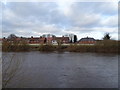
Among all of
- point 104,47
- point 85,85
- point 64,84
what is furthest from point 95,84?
point 104,47

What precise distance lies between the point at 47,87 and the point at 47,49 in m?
21.1

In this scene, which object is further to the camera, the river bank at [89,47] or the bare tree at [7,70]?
the river bank at [89,47]

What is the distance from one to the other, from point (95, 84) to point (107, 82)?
635 millimetres

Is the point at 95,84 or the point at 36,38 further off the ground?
the point at 36,38

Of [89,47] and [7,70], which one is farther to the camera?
[89,47]

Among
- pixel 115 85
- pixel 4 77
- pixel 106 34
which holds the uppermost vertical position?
pixel 106 34

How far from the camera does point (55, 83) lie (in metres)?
5.98

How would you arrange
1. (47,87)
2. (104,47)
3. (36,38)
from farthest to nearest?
(36,38)
(104,47)
(47,87)

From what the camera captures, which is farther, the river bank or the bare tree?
the river bank

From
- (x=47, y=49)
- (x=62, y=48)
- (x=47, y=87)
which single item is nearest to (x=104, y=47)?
(x=62, y=48)

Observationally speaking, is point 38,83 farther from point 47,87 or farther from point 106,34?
point 106,34

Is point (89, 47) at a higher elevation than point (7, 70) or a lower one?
lower

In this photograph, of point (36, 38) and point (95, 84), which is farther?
point (36, 38)

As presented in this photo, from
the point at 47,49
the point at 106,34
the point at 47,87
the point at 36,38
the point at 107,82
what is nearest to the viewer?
the point at 47,87
